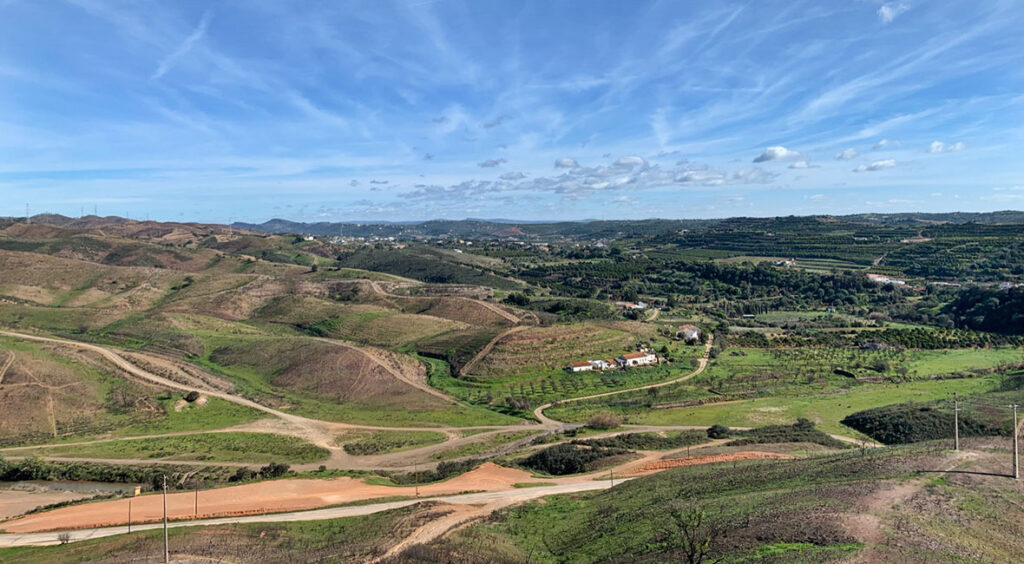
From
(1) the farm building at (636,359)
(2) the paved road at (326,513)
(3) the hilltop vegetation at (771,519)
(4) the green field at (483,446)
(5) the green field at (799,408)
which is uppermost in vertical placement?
(3) the hilltop vegetation at (771,519)

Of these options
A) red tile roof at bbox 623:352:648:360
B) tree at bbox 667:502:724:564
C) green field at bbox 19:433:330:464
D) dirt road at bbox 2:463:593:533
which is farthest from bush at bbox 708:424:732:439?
green field at bbox 19:433:330:464

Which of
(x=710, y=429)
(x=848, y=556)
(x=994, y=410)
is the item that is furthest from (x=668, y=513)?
(x=994, y=410)

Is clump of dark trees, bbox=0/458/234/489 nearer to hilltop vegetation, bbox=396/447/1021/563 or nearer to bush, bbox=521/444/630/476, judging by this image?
bush, bbox=521/444/630/476

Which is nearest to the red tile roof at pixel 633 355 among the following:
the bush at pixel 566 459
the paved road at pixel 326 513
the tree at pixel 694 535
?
the bush at pixel 566 459

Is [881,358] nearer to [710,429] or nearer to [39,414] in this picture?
[710,429]

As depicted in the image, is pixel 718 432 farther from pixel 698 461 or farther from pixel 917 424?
pixel 917 424

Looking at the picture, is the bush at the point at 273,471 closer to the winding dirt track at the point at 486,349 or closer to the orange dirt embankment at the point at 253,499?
the orange dirt embankment at the point at 253,499

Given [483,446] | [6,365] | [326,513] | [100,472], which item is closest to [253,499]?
[326,513]

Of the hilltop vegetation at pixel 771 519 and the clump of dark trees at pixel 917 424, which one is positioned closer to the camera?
the hilltop vegetation at pixel 771 519
